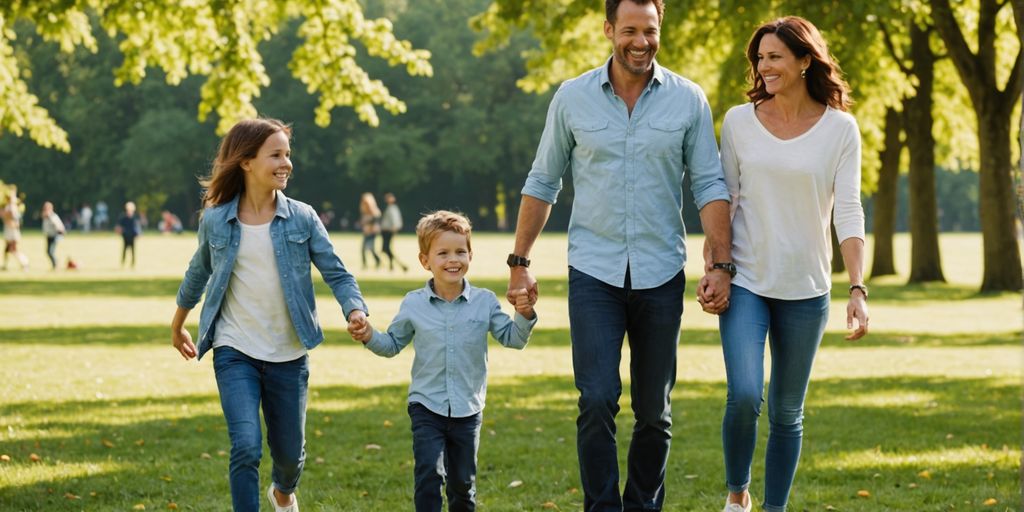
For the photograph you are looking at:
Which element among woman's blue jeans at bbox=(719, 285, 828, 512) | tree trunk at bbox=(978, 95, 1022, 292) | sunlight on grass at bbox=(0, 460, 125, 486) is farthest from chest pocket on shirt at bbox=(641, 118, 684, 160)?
tree trunk at bbox=(978, 95, 1022, 292)

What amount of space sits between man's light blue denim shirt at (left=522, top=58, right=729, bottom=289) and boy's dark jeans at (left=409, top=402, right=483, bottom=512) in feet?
2.84

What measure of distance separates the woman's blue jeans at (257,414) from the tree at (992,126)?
17590mm

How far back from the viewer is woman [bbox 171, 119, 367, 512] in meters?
6.07

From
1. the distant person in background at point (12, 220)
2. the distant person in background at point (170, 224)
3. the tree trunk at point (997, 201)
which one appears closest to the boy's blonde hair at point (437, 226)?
the tree trunk at point (997, 201)

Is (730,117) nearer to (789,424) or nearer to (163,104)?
(789,424)

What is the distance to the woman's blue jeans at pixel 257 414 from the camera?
586 centimetres

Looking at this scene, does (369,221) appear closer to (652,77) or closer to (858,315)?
(652,77)

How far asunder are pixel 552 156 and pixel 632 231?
1.64 feet

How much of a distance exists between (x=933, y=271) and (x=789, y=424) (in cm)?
2778

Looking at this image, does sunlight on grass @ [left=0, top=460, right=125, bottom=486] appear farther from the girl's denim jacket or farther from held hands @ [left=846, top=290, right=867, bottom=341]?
held hands @ [left=846, top=290, right=867, bottom=341]

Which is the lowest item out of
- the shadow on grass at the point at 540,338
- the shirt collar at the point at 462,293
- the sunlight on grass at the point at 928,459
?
the shadow on grass at the point at 540,338

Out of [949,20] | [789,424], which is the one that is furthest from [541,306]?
[789,424]

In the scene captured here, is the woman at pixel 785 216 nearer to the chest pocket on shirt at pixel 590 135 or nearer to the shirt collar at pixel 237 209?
the chest pocket on shirt at pixel 590 135

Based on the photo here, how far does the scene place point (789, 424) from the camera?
242 inches
